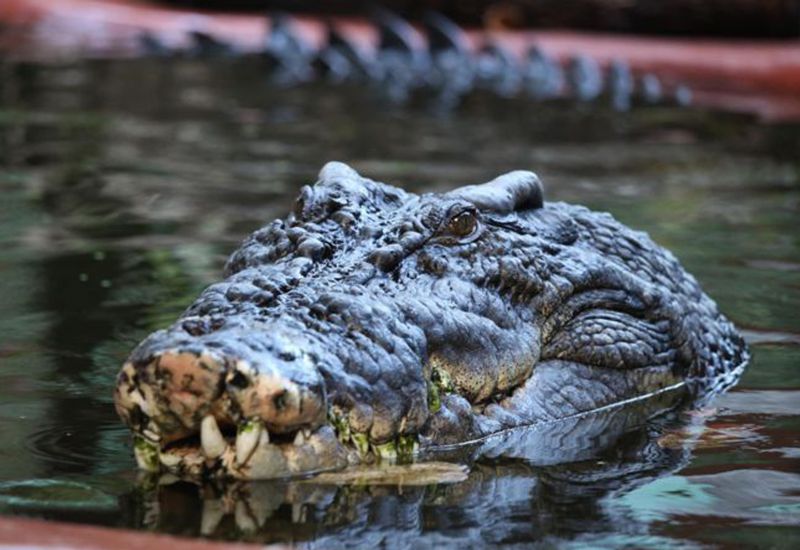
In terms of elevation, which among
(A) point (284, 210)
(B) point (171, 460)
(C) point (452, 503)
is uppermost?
(A) point (284, 210)

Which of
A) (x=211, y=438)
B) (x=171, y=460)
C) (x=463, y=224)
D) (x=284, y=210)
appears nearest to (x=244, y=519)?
(x=211, y=438)

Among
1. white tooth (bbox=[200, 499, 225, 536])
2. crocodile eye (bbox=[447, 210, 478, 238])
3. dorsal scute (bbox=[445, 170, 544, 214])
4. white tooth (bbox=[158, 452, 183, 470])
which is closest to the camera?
white tooth (bbox=[200, 499, 225, 536])

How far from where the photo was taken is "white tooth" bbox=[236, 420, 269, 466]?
337 centimetres

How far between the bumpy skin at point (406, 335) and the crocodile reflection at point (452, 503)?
0.07 meters

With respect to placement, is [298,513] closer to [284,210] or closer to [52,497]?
[52,497]

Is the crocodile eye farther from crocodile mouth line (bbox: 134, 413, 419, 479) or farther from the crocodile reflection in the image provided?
crocodile mouth line (bbox: 134, 413, 419, 479)

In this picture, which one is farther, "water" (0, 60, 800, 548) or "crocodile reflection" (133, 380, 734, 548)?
"water" (0, 60, 800, 548)

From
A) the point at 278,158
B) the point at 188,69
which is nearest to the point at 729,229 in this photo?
the point at 278,158

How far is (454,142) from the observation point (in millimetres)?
11070

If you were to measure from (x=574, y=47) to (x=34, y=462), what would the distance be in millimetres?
14023

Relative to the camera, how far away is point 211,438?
136 inches

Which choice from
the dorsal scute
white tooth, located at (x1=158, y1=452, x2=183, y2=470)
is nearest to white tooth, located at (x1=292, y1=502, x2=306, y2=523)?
white tooth, located at (x1=158, y1=452, x2=183, y2=470)

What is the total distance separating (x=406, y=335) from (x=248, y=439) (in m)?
0.51

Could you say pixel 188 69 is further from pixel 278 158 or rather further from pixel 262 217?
pixel 262 217
